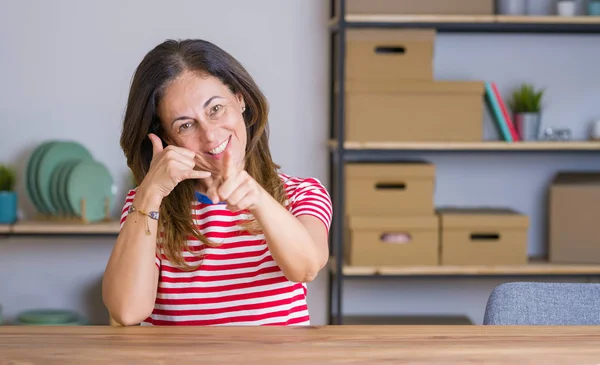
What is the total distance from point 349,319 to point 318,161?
662 mm

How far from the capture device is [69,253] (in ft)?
11.5

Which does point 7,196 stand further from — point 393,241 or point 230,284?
point 230,284

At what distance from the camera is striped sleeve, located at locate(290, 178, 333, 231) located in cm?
161

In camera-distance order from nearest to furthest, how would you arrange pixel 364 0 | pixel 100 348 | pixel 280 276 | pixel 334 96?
pixel 100 348 → pixel 280 276 → pixel 364 0 → pixel 334 96

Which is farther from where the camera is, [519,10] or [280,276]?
[519,10]

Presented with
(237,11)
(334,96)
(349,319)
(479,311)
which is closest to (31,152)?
(237,11)

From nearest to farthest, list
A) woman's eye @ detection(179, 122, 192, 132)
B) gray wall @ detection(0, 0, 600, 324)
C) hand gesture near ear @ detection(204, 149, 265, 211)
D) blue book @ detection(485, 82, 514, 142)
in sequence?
hand gesture near ear @ detection(204, 149, 265, 211) < woman's eye @ detection(179, 122, 192, 132) < blue book @ detection(485, 82, 514, 142) < gray wall @ detection(0, 0, 600, 324)

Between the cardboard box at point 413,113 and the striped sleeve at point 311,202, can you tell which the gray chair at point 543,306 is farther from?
the cardboard box at point 413,113

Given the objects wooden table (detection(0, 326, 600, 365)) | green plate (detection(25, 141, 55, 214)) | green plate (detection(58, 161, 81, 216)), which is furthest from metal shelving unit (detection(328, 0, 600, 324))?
wooden table (detection(0, 326, 600, 365))

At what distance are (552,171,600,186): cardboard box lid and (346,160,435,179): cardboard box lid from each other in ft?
1.92

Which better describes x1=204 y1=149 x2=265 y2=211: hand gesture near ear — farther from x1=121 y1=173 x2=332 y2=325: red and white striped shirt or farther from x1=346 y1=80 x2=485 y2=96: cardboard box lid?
x1=346 y1=80 x2=485 y2=96: cardboard box lid

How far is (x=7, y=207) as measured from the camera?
128 inches

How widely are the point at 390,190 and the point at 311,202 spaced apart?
156 centimetres

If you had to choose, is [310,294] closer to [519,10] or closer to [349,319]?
[349,319]
